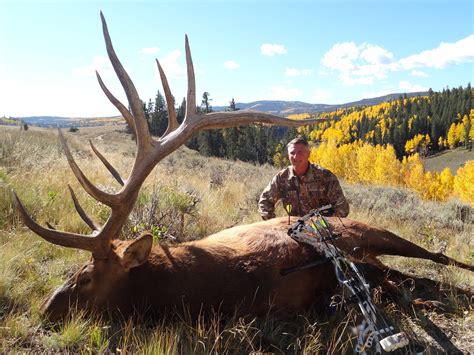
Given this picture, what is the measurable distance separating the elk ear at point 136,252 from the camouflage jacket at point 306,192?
94.9 inches

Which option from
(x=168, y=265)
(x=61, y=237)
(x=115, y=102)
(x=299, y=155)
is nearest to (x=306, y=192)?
(x=299, y=155)

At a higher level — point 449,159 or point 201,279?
point 201,279

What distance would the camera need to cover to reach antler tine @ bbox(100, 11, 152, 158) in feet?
8.84

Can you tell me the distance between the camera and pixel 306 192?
16.8 feet

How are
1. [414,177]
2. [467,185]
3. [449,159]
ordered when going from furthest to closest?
1. [449,159]
2. [414,177]
3. [467,185]

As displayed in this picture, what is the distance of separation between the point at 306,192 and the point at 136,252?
281cm

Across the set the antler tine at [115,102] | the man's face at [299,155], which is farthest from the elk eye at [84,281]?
the man's face at [299,155]

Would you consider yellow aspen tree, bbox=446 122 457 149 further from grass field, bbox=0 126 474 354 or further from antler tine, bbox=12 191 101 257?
antler tine, bbox=12 191 101 257

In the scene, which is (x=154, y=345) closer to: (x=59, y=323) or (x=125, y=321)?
(x=125, y=321)

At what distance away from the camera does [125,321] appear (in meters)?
2.75

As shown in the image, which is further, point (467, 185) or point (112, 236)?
point (467, 185)

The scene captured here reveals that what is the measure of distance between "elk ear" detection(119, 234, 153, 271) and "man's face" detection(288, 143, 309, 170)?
2650 millimetres

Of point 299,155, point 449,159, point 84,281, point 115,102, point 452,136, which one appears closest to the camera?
point 84,281

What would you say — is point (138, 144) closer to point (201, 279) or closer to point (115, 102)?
point (115, 102)
